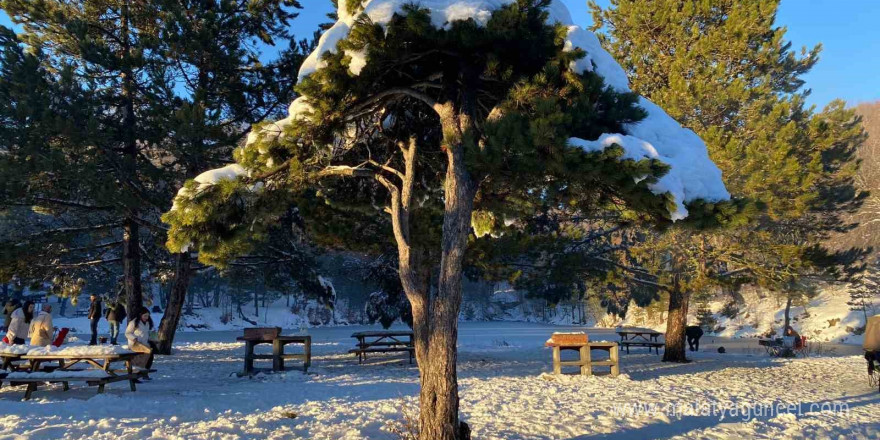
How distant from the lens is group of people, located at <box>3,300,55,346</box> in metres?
10.6

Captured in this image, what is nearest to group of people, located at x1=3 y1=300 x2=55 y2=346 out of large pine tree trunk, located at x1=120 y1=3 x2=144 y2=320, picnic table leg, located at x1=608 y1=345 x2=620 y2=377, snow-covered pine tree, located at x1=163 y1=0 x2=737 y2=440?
large pine tree trunk, located at x1=120 y1=3 x2=144 y2=320

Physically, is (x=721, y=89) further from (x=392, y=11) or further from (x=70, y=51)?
(x=70, y=51)

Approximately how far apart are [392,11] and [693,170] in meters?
3.62

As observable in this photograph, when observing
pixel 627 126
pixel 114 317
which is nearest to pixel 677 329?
pixel 627 126

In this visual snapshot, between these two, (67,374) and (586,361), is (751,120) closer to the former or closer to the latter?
(586,361)

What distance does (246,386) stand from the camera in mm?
10828

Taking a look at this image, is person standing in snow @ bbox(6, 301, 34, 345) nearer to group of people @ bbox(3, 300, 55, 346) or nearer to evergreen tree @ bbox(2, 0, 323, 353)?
group of people @ bbox(3, 300, 55, 346)

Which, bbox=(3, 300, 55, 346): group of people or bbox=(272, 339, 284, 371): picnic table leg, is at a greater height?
bbox=(3, 300, 55, 346): group of people

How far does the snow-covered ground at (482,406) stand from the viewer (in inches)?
258

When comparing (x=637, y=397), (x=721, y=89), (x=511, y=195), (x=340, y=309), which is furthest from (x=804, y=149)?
(x=340, y=309)

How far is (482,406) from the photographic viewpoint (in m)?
8.34

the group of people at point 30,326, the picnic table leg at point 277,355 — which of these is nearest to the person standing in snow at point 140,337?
the group of people at point 30,326

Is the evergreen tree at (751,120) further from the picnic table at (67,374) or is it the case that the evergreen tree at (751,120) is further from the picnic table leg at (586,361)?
the picnic table at (67,374)

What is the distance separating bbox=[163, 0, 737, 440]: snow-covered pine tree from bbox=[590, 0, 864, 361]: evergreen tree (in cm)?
856
